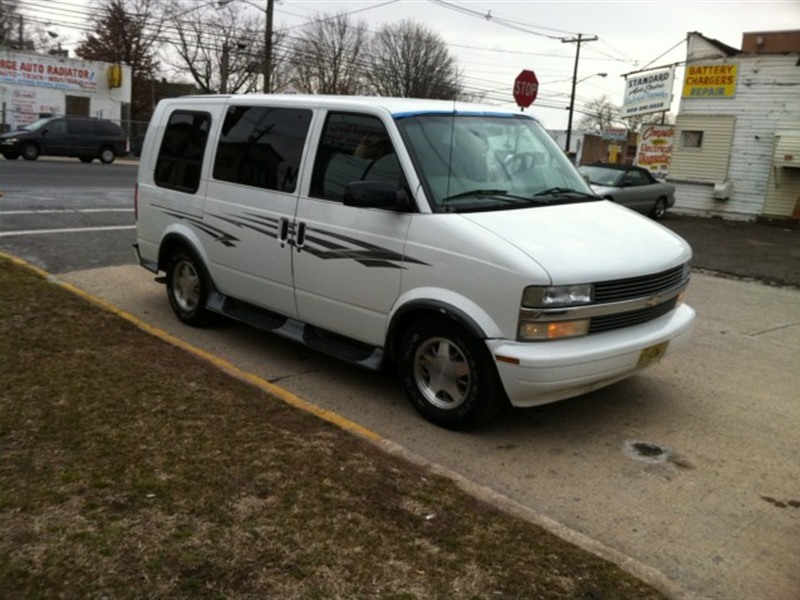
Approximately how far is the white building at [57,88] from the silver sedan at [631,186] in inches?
1009

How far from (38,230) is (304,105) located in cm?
688

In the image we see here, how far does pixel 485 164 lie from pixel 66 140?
26.3m

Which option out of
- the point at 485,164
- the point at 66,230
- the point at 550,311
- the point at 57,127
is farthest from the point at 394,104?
the point at 57,127

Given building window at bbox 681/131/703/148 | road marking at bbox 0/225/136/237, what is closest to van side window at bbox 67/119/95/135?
road marking at bbox 0/225/136/237

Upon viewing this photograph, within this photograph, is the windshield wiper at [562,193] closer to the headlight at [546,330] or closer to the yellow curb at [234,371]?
the headlight at [546,330]

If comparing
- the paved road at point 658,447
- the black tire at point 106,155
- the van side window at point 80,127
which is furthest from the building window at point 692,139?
the van side window at point 80,127

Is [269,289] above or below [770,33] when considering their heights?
below

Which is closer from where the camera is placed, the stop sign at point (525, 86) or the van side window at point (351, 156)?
the van side window at point (351, 156)

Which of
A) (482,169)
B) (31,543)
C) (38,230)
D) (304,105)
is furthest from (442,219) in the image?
(38,230)

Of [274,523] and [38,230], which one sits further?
[38,230]

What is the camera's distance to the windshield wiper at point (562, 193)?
16.2 ft

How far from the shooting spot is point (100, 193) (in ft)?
52.3

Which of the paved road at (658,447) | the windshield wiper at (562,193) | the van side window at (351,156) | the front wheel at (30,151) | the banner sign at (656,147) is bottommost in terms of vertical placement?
the paved road at (658,447)

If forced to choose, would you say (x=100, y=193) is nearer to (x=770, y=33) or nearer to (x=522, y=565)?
(x=522, y=565)
